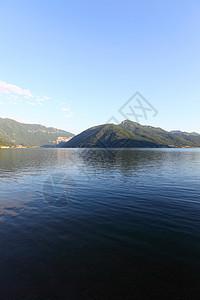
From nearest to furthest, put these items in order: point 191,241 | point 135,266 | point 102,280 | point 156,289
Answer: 1. point 156,289
2. point 102,280
3. point 135,266
4. point 191,241

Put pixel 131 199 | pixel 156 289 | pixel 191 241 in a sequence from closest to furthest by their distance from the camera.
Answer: pixel 156 289 < pixel 191 241 < pixel 131 199

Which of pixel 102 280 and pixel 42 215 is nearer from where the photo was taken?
pixel 102 280

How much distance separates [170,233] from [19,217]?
56.0ft

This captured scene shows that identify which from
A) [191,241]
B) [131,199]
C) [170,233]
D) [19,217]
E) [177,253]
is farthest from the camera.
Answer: [131,199]

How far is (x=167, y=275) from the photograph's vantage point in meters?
9.65

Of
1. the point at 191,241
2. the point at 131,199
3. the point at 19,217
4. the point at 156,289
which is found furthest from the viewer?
the point at 131,199

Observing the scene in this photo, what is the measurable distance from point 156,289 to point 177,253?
4.22 meters

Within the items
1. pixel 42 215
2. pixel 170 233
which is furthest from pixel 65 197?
pixel 170 233

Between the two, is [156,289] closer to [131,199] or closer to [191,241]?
[191,241]

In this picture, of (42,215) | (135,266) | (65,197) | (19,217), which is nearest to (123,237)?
(135,266)

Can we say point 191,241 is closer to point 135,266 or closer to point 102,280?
point 135,266

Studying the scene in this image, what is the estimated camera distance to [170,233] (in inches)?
580

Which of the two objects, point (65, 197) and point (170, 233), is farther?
point (65, 197)

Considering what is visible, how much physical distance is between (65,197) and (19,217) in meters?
8.93
